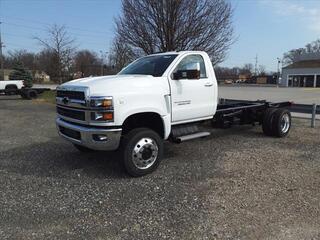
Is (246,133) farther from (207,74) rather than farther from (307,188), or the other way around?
(307,188)

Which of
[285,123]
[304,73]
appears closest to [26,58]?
[304,73]

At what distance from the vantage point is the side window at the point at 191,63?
7.21m

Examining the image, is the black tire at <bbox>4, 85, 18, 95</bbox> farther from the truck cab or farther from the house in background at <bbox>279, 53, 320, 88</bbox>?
the house in background at <bbox>279, 53, 320, 88</bbox>

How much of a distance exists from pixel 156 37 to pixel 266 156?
10.2 metres

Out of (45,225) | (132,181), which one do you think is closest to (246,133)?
(132,181)

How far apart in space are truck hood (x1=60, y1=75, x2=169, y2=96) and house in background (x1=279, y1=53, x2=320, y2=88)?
6877 centimetres

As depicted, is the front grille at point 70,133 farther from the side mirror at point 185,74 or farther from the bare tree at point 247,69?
the bare tree at point 247,69

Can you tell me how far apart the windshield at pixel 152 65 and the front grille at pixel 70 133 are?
1.79 metres

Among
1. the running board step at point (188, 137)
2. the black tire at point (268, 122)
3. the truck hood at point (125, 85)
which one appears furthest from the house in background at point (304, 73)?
the truck hood at point (125, 85)

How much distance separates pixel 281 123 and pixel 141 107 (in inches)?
189

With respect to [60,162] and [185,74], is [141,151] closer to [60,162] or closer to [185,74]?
[185,74]

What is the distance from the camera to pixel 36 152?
8.13 m

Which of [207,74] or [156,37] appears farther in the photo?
[156,37]

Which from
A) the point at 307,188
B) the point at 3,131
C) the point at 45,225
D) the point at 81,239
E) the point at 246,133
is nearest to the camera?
the point at 81,239
